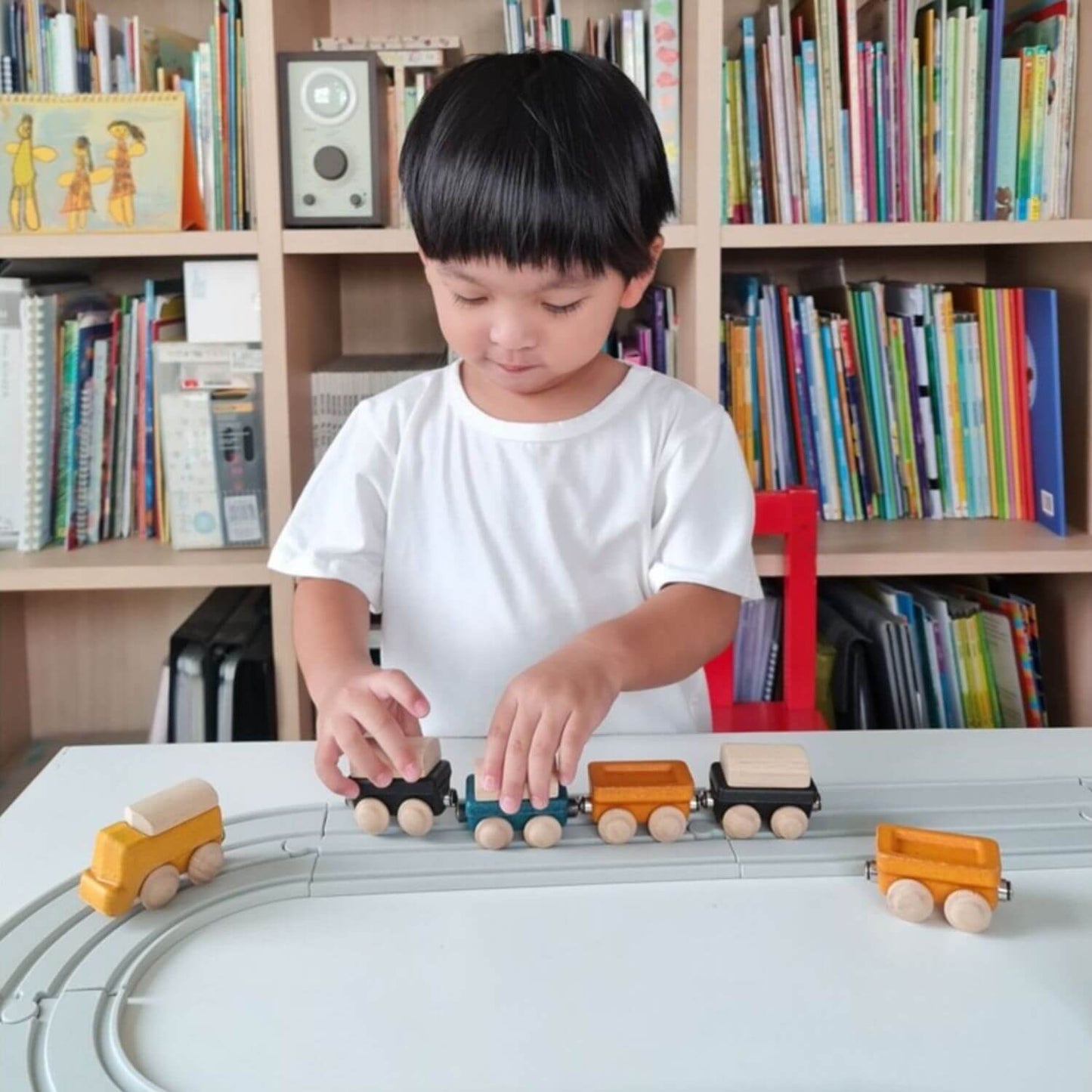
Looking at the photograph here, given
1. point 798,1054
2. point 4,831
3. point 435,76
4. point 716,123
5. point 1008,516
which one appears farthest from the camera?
point 1008,516

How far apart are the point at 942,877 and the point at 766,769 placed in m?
Answer: 0.11

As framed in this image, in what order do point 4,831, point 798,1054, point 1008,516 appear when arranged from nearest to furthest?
point 798,1054 → point 4,831 → point 1008,516

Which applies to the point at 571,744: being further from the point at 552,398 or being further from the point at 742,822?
the point at 552,398

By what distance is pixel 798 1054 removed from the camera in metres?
0.50

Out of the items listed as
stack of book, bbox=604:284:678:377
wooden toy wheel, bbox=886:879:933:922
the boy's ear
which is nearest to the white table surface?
wooden toy wheel, bbox=886:879:933:922

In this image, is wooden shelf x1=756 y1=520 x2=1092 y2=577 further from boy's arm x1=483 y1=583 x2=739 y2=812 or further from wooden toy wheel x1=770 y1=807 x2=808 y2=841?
wooden toy wheel x1=770 y1=807 x2=808 y2=841

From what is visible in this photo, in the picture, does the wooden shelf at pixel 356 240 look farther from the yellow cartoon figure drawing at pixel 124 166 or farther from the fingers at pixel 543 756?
the fingers at pixel 543 756

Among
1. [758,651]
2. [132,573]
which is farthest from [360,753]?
[758,651]

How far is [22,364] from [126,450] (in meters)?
0.15

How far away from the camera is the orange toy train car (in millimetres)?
603

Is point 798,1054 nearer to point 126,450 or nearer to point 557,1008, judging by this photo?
point 557,1008

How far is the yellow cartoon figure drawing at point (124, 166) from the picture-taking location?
1378 millimetres

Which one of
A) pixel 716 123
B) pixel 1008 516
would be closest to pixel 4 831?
pixel 716 123

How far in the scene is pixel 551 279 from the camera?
801mm
